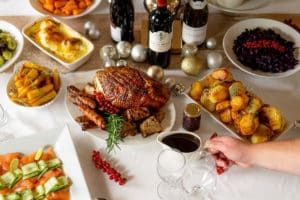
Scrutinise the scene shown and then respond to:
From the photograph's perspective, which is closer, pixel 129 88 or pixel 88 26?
pixel 129 88

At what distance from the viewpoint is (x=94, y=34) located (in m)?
1.54

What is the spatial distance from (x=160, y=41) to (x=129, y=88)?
17 cm

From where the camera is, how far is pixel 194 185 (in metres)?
1.17

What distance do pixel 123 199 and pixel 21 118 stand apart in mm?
413

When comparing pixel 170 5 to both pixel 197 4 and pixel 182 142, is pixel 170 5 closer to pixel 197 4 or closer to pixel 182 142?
pixel 197 4

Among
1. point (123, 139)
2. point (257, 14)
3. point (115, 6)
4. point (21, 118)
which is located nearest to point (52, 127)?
point (21, 118)

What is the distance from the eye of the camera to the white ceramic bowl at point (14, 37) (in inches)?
55.6

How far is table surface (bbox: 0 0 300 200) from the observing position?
47.1 inches

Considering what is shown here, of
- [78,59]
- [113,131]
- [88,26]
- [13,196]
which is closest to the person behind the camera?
[13,196]

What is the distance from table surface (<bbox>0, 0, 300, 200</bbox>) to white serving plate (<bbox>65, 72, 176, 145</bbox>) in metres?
0.02

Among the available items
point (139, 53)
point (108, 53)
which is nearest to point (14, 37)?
point (108, 53)

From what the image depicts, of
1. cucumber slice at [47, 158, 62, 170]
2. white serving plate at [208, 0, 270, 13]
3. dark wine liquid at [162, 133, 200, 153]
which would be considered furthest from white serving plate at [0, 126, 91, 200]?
white serving plate at [208, 0, 270, 13]

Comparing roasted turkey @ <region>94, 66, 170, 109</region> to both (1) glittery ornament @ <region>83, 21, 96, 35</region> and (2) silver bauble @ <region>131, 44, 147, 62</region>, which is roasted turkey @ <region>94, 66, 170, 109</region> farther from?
(1) glittery ornament @ <region>83, 21, 96, 35</region>

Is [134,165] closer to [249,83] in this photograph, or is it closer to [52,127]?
[52,127]
